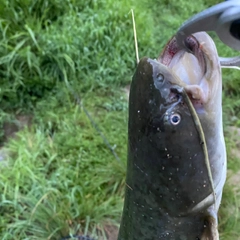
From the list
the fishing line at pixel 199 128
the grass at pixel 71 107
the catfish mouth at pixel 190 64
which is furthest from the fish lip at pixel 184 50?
the grass at pixel 71 107

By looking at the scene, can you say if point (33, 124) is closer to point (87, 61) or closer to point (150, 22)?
point (87, 61)

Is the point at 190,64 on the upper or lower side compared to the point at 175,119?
upper

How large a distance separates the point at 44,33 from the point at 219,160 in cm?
293

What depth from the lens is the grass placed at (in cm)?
284

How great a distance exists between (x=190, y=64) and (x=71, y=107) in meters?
2.44

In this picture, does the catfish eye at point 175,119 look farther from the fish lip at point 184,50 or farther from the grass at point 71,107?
the grass at point 71,107

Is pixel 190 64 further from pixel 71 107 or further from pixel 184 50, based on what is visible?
pixel 71 107

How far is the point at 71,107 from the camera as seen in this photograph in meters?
3.67

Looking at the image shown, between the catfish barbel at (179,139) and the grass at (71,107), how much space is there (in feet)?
4.59

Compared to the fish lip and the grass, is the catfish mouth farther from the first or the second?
the grass

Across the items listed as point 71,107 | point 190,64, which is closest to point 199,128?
point 190,64

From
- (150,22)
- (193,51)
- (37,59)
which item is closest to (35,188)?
(37,59)

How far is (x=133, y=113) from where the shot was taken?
1.33 metres

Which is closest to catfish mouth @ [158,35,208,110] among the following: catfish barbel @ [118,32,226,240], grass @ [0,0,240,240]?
catfish barbel @ [118,32,226,240]
